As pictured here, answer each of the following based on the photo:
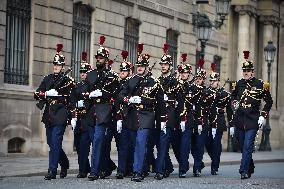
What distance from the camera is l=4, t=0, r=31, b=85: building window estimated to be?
79.8ft

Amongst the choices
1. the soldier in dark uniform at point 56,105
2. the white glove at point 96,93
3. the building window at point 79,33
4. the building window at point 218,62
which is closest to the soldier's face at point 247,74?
the white glove at point 96,93

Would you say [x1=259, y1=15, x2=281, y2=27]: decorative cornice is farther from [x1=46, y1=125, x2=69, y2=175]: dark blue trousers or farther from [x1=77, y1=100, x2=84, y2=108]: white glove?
[x1=46, y1=125, x2=69, y2=175]: dark blue trousers

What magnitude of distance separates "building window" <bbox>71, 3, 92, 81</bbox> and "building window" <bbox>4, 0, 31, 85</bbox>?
2.63m

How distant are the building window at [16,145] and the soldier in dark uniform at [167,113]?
680cm

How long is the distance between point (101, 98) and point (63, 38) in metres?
9.79

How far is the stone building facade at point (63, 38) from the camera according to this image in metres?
24.2

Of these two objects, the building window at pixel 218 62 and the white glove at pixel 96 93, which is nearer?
the white glove at pixel 96 93

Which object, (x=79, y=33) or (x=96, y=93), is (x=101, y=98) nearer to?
(x=96, y=93)

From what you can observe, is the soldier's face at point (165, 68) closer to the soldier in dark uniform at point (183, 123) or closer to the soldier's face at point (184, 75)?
the soldier in dark uniform at point (183, 123)

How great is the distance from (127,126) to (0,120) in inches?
269

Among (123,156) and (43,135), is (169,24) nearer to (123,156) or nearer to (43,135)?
(43,135)

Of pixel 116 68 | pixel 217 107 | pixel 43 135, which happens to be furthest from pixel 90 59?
pixel 217 107

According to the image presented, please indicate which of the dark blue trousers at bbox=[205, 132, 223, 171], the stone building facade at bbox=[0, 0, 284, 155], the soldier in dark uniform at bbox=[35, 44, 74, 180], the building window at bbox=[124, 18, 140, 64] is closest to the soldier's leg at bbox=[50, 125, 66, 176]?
the soldier in dark uniform at bbox=[35, 44, 74, 180]

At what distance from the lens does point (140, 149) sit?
17.0m
